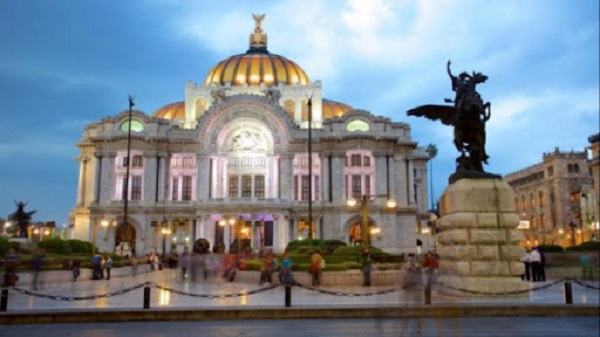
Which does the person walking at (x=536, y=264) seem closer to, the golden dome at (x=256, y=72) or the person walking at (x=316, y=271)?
the person walking at (x=316, y=271)

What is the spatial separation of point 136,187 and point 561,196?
6309cm

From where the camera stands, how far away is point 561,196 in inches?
3300

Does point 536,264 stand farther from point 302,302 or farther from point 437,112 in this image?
point 302,302

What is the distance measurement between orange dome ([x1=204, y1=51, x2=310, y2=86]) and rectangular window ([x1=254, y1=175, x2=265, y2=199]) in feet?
61.0

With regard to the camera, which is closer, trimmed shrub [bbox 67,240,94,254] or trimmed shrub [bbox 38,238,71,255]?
trimmed shrub [bbox 38,238,71,255]

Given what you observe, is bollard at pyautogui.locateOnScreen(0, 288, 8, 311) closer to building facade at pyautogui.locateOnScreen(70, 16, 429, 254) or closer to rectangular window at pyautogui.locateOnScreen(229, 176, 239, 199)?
building facade at pyautogui.locateOnScreen(70, 16, 429, 254)

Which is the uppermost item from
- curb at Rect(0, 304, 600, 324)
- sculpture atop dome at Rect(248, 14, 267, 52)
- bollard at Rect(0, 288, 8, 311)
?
sculpture atop dome at Rect(248, 14, 267, 52)

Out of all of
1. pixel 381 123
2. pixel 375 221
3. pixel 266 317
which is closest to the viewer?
pixel 266 317

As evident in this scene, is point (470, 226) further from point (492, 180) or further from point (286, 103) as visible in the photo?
point (286, 103)

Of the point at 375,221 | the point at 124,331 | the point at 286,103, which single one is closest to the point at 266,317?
the point at 124,331

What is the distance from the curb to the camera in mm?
13664

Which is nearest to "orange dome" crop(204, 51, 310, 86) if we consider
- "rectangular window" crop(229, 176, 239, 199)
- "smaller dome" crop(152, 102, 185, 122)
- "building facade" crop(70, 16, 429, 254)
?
"smaller dome" crop(152, 102, 185, 122)

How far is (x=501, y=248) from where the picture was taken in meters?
15.6

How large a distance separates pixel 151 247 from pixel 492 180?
49.0 m
